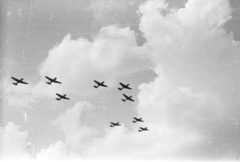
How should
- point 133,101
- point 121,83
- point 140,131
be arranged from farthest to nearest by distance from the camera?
point 140,131 → point 133,101 → point 121,83

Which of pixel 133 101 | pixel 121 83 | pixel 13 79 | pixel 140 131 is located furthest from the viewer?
pixel 140 131

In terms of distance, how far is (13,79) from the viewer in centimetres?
8981

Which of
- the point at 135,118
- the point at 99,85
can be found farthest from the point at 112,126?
the point at 99,85

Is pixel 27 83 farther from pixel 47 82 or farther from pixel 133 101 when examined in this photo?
pixel 133 101

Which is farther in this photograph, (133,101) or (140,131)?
(140,131)

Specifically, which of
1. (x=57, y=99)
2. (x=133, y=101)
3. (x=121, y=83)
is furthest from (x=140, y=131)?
(x=57, y=99)

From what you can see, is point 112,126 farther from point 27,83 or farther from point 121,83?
point 27,83

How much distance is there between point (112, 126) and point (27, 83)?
36.0 metres

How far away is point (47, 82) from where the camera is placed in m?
94.2

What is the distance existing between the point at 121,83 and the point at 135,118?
60.8 ft

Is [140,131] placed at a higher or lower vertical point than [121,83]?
lower

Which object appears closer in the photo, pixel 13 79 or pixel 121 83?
pixel 13 79

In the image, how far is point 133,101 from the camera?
10262cm

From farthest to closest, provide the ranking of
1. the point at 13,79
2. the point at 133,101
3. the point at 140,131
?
the point at 140,131
the point at 133,101
the point at 13,79
